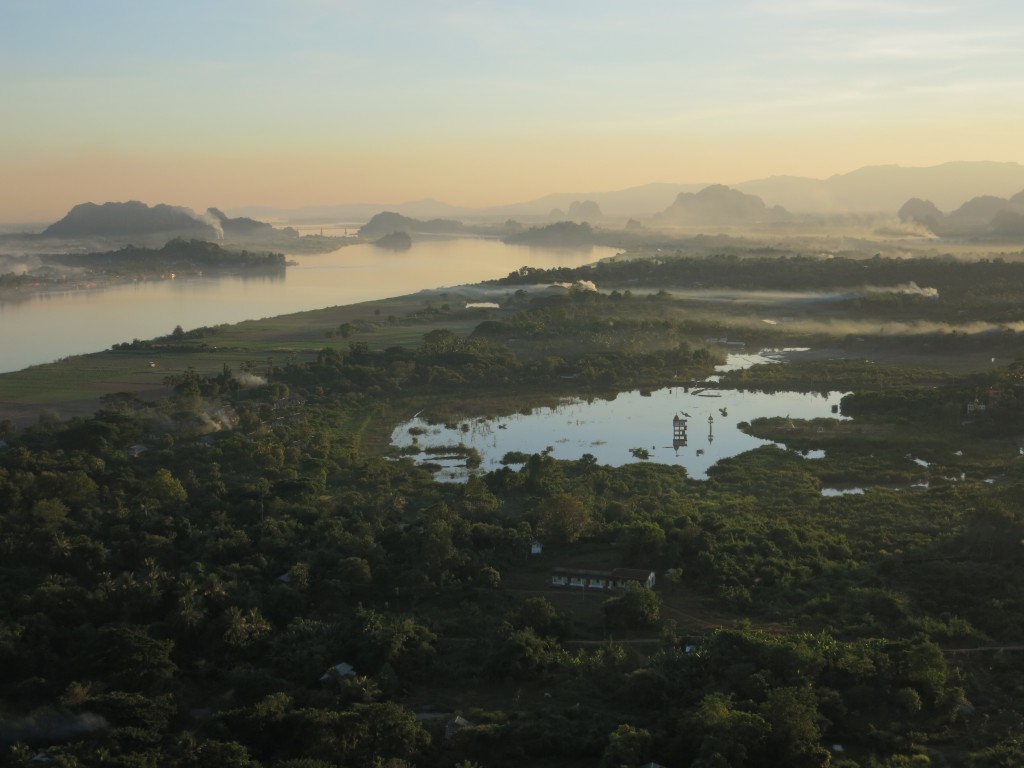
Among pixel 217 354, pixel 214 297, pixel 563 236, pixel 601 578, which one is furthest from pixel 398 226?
pixel 601 578

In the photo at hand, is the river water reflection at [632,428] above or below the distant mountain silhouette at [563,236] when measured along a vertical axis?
below

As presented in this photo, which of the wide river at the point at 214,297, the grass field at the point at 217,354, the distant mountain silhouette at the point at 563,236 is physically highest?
the distant mountain silhouette at the point at 563,236

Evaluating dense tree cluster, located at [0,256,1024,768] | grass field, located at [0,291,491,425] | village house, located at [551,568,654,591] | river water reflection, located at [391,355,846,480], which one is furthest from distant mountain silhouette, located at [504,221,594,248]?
village house, located at [551,568,654,591]

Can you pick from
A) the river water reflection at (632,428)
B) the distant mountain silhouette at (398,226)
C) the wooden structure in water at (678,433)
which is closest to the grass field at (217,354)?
the river water reflection at (632,428)

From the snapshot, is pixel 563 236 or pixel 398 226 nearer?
pixel 563 236

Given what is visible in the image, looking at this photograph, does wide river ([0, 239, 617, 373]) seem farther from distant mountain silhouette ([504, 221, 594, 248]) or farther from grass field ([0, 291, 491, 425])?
distant mountain silhouette ([504, 221, 594, 248])

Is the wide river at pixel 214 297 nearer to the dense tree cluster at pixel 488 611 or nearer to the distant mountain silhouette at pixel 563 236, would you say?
the distant mountain silhouette at pixel 563 236

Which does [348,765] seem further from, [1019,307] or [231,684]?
[1019,307]

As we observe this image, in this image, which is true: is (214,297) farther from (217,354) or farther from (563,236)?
(563,236)
